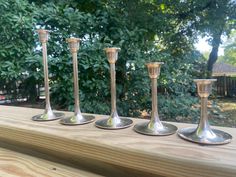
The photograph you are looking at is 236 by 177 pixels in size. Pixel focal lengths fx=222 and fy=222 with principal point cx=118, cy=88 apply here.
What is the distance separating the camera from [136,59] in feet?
A: 5.34

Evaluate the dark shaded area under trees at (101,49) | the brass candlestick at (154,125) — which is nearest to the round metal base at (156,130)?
the brass candlestick at (154,125)

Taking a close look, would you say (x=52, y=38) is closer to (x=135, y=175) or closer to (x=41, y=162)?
(x=41, y=162)

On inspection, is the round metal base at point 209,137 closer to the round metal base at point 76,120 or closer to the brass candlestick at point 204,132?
the brass candlestick at point 204,132

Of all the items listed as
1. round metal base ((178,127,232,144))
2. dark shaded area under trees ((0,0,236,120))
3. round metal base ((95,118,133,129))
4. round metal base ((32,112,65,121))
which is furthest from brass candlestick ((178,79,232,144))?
dark shaded area under trees ((0,0,236,120))

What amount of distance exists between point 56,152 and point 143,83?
4.23 feet

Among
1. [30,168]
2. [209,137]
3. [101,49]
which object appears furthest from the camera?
[101,49]

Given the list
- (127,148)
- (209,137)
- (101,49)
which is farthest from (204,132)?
(101,49)

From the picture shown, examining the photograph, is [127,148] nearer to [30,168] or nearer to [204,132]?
[204,132]

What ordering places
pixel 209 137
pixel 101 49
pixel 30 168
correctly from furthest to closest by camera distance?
pixel 101 49 < pixel 30 168 < pixel 209 137

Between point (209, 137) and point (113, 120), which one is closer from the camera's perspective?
Result: point (209, 137)

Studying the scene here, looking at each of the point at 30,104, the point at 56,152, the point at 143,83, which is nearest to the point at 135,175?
the point at 56,152

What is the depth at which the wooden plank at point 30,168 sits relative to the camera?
1.31 ft

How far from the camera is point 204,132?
0.33m

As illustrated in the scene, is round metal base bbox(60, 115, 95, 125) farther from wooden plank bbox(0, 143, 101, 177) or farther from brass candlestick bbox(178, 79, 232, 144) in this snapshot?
brass candlestick bbox(178, 79, 232, 144)
